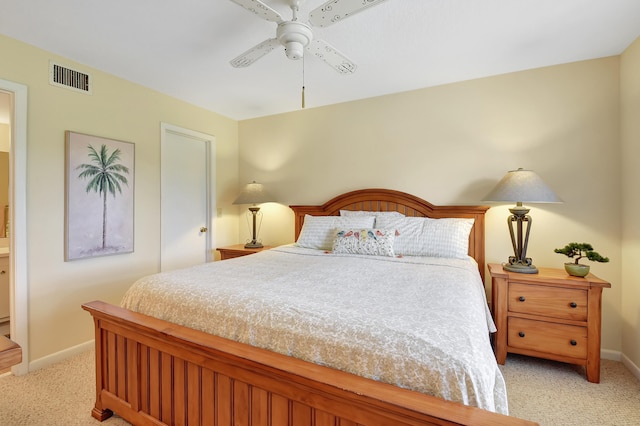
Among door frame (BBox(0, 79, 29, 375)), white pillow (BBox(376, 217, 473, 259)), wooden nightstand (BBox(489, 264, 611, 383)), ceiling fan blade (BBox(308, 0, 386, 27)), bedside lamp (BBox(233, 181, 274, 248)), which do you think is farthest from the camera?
bedside lamp (BBox(233, 181, 274, 248))

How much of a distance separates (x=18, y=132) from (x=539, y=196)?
389 centimetres

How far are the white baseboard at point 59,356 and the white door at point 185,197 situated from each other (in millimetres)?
922

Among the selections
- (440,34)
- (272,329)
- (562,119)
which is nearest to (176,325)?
(272,329)

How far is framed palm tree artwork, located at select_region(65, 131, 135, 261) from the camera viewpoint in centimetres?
253

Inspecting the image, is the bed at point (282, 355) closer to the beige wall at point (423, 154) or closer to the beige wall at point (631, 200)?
the beige wall at point (423, 154)

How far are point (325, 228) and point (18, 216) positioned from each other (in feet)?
7.87

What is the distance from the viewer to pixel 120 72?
2.77 meters

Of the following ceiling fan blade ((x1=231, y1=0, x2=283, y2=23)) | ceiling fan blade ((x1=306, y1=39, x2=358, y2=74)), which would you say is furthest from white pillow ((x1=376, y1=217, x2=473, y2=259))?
ceiling fan blade ((x1=231, y1=0, x2=283, y2=23))

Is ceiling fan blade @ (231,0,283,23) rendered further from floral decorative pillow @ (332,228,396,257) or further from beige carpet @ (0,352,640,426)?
beige carpet @ (0,352,640,426)

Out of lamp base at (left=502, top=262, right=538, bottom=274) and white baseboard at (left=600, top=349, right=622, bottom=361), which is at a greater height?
lamp base at (left=502, top=262, right=538, bottom=274)

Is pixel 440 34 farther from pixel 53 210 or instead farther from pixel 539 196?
pixel 53 210

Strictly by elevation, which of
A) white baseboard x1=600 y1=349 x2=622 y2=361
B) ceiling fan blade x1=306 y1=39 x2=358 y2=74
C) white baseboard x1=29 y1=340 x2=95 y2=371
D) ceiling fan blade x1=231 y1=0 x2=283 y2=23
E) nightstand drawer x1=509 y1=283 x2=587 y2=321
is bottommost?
white baseboard x1=29 y1=340 x2=95 y2=371

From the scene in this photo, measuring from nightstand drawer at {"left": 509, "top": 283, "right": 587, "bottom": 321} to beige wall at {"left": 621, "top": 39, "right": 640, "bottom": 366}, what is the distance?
47 centimetres

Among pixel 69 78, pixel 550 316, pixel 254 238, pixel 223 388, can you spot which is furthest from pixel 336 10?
pixel 254 238
